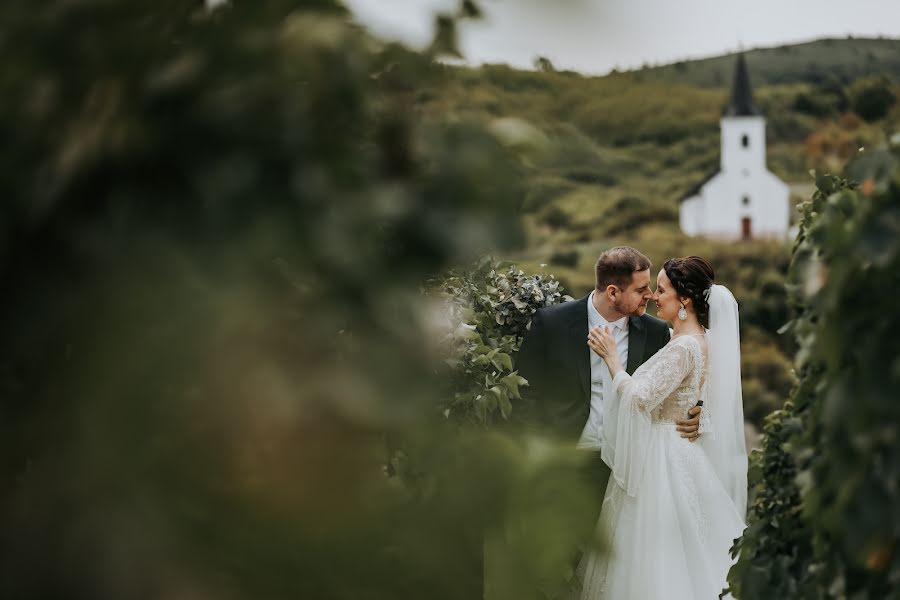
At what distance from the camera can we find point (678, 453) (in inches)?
244

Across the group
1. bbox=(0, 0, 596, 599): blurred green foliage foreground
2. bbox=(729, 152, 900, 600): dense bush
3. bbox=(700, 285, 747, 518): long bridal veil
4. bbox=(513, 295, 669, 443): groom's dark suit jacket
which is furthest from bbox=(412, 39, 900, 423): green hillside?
bbox=(0, 0, 596, 599): blurred green foliage foreground

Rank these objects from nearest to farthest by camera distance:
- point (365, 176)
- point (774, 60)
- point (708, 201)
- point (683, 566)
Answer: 1. point (365, 176)
2. point (683, 566)
3. point (708, 201)
4. point (774, 60)

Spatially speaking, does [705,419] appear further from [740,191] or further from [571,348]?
[740,191]

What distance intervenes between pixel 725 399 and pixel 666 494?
25.0 inches

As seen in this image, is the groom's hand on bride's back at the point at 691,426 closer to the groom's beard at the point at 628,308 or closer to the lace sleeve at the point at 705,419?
the lace sleeve at the point at 705,419

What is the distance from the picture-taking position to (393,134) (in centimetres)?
114

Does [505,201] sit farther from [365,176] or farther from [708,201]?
[708,201]

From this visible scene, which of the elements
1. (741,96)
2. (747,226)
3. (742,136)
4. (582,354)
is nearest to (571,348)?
(582,354)

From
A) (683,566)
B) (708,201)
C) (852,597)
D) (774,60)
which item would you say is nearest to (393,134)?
(852,597)

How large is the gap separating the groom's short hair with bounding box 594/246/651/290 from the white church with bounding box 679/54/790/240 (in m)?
39.8

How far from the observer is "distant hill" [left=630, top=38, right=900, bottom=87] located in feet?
161

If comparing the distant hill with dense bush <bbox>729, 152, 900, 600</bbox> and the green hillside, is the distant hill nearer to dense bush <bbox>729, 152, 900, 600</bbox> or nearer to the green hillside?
the green hillside

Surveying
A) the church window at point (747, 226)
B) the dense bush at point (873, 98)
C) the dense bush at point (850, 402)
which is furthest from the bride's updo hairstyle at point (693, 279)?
the dense bush at point (873, 98)

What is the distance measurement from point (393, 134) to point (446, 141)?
74 mm
